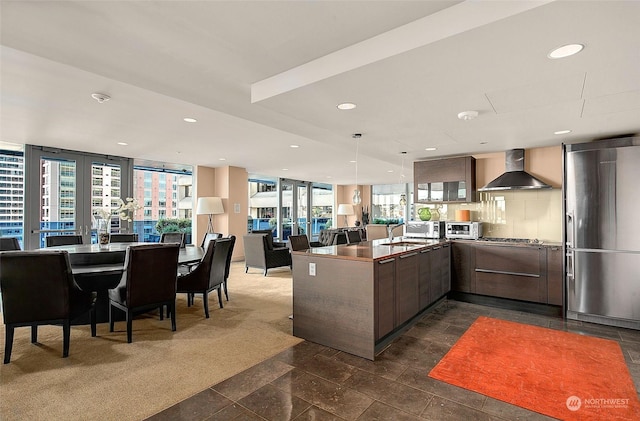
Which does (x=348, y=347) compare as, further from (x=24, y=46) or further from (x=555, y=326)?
(x=24, y=46)

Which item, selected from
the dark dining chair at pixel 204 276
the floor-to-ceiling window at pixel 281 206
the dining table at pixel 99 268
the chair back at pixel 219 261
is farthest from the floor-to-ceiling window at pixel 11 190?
the floor-to-ceiling window at pixel 281 206

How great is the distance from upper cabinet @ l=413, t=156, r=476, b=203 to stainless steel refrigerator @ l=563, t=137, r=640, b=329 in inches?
56.0

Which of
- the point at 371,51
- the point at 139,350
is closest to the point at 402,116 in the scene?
the point at 371,51

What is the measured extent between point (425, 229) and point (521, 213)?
1.43 meters

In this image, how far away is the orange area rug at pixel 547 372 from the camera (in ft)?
6.93

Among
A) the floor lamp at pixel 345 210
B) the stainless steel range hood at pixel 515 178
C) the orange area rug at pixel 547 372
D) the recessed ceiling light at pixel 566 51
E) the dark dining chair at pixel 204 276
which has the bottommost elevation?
the orange area rug at pixel 547 372

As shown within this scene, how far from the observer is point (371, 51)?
204cm

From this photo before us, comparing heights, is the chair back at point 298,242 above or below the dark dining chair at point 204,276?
above

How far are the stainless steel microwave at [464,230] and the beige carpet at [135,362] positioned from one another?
2.81 m

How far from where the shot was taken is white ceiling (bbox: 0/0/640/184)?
5.56ft

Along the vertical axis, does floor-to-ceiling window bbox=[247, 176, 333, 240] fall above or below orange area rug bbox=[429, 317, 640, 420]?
above

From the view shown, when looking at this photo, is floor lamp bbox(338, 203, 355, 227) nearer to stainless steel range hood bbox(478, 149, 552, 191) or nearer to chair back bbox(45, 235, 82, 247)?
stainless steel range hood bbox(478, 149, 552, 191)

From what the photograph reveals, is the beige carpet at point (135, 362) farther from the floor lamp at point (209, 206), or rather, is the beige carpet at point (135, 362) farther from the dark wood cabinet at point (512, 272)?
the floor lamp at point (209, 206)

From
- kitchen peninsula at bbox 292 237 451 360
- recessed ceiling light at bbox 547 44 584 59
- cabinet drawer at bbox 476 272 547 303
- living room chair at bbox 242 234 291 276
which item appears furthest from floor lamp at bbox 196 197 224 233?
recessed ceiling light at bbox 547 44 584 59
